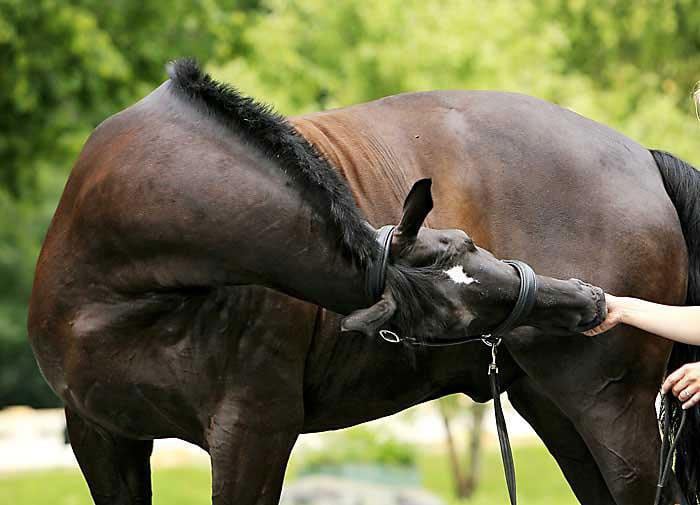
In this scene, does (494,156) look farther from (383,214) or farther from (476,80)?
(476,80)

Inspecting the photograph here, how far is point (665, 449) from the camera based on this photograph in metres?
3.44

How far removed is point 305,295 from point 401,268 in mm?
280

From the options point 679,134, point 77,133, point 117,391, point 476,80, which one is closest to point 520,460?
point 679,134

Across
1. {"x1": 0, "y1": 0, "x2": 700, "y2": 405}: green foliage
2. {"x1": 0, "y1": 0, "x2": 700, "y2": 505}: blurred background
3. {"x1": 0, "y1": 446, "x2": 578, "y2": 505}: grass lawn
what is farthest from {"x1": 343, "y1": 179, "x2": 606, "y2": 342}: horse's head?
{"x1": 0, "y1": 446, "x2": 578, "y2": 505}: grass lawn

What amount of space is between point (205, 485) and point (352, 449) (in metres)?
2.14

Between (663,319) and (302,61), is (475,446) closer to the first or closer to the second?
(302,61)

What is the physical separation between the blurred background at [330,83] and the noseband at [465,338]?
5961mm

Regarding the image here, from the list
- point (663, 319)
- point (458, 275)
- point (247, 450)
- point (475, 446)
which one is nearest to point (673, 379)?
point (663, 319)

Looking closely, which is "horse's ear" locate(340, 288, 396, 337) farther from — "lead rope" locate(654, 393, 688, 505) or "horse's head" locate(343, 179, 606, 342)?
"lead rope" locate(654, 393, 688, 505)

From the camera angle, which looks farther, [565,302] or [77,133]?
[77,133]

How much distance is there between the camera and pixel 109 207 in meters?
2.95

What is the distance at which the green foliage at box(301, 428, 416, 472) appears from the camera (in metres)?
9.82

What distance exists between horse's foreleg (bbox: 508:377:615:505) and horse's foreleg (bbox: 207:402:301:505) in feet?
3.23

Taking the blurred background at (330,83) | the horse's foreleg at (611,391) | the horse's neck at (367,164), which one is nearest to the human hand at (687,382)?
the horse's foreleg at (611,391)
